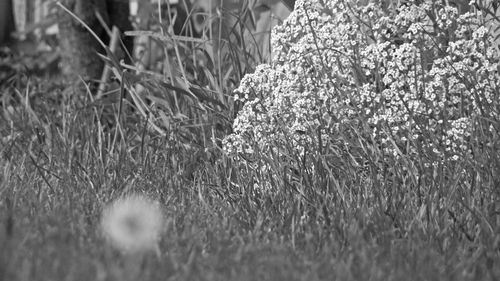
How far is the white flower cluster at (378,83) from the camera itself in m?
3.00

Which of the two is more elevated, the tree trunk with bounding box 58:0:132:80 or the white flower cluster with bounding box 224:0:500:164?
the tree trunk with bounding box 58:0:132:80

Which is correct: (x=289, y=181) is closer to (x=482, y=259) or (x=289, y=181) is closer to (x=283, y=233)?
(x=283, y=233)

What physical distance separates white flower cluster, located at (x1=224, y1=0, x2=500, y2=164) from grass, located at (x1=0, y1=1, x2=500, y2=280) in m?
0.12

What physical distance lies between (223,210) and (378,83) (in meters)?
0.82

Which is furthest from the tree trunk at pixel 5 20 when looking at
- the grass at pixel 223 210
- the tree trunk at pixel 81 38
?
the grass at pixel 223 210

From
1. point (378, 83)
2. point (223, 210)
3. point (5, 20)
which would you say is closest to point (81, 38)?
point (378, 83)

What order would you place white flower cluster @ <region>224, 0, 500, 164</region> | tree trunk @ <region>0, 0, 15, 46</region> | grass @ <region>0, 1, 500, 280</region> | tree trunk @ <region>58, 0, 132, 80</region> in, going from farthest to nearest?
tree trunk @ <region>0, 0, 15, 46</region>, tree trunk @ <region>58, 0, 132, 80</region>, white flower cluster @ <region>224, 0, 500, 164</region>, grass @ <region>0, 1, 500, 280</region>

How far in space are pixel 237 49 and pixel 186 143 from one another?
0.60 m

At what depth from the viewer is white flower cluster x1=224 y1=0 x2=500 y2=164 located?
9.84 feet

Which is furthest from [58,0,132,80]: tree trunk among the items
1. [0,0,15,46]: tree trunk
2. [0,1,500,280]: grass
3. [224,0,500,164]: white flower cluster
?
[0,0,15,46]: tree trunk

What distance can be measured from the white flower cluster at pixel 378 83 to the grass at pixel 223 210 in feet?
0.41

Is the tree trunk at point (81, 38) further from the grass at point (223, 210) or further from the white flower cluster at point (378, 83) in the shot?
the white flower cluster at point (378, 83)

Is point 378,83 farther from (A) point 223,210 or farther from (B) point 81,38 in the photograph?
(B) point 81,38

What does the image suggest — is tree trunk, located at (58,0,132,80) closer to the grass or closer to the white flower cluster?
the grass
